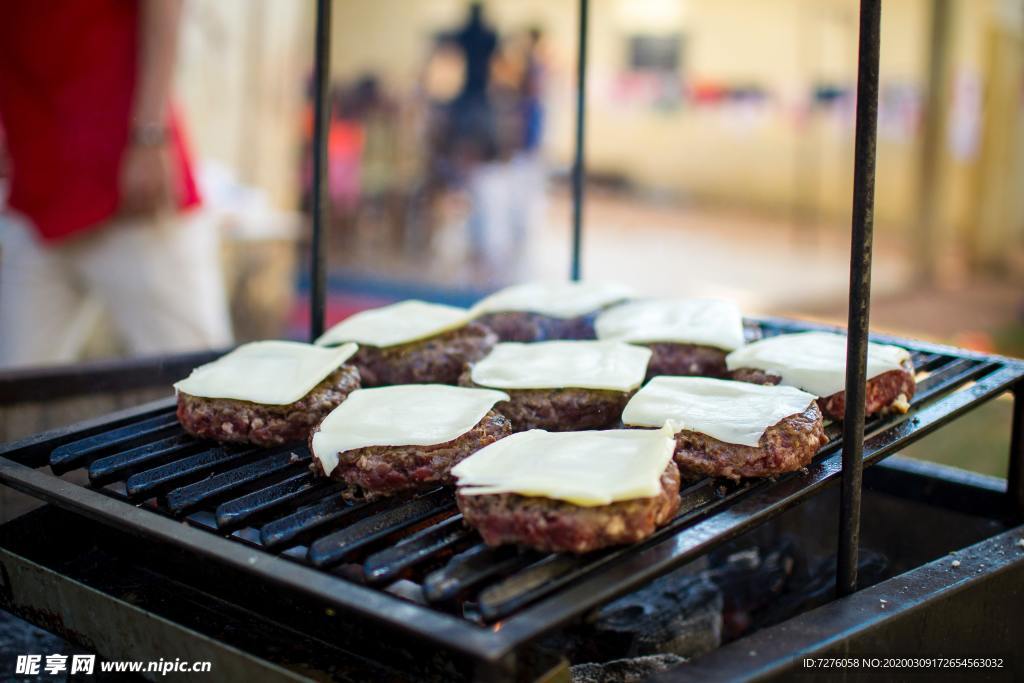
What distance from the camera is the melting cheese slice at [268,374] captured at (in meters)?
2.27

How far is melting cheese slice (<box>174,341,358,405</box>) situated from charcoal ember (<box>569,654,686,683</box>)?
2.91 ft

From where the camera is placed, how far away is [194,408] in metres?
2.30

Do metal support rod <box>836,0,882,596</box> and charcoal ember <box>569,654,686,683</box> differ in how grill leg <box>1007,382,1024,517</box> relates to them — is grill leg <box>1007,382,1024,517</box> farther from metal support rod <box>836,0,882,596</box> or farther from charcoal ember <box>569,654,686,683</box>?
charcoal ember <box>569,654,686,683</box>

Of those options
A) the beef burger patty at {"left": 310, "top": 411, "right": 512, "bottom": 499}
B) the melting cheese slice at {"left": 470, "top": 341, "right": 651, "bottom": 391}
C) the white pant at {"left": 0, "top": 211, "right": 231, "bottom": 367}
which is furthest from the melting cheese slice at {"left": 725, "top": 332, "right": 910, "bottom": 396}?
the white pant at {"left": 0, "top": 211, "right": 231, "bottom": 367}

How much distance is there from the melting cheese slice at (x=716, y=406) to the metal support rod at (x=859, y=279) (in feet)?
0.57

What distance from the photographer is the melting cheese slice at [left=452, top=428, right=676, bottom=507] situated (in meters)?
1.67

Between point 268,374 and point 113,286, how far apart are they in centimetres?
194

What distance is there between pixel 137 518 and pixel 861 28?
1624 millimetres

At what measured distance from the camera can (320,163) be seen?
9.83 feet

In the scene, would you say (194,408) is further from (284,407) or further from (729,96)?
(729,96)

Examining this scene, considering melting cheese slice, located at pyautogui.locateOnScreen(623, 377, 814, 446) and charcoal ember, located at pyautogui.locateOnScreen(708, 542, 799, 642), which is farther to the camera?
charcoal ember, located at pyautogui.locateOnScreen(708, 542, 799, 642)

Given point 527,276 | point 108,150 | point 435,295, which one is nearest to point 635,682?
point 108,150

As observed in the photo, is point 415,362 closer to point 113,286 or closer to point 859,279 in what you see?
point 859,279

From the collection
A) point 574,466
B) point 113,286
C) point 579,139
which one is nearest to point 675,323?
point 579,139
